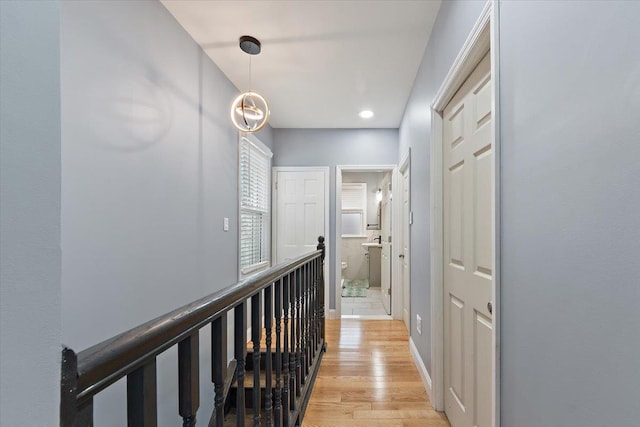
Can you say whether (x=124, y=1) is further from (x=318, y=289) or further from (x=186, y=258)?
(x=318, y=289)

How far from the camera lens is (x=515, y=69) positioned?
1036mm

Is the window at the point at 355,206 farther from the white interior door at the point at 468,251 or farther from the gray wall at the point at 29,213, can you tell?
the gray wall at the point at 29,213

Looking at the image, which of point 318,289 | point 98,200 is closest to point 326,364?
point 318,289

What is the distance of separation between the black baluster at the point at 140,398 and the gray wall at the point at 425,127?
1.69 meters

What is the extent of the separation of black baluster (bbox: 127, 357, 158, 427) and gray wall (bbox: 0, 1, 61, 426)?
19cm

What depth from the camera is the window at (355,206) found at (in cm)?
683

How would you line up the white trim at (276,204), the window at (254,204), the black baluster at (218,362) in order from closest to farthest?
the black baluster at (218,362), the window at (254,204), the white trim at (276,204)

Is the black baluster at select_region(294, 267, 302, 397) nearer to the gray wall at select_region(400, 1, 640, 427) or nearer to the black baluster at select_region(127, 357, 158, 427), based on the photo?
the gray wall at select_region(400, 1, 640, 427)

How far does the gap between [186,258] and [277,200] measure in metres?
2.29

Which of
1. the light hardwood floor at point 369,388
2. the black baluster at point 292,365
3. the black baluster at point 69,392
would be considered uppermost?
the black baluster at point 69,392

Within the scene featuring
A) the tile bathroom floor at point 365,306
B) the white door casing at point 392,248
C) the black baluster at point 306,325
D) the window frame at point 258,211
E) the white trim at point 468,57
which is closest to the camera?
the white trim at point 468,57

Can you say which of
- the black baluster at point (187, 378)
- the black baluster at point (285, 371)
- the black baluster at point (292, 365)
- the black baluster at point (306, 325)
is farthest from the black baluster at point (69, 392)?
the black baluster at point (306, 325)

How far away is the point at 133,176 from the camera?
1770mm

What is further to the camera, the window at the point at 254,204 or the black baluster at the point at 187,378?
the window at the point at 254,204
